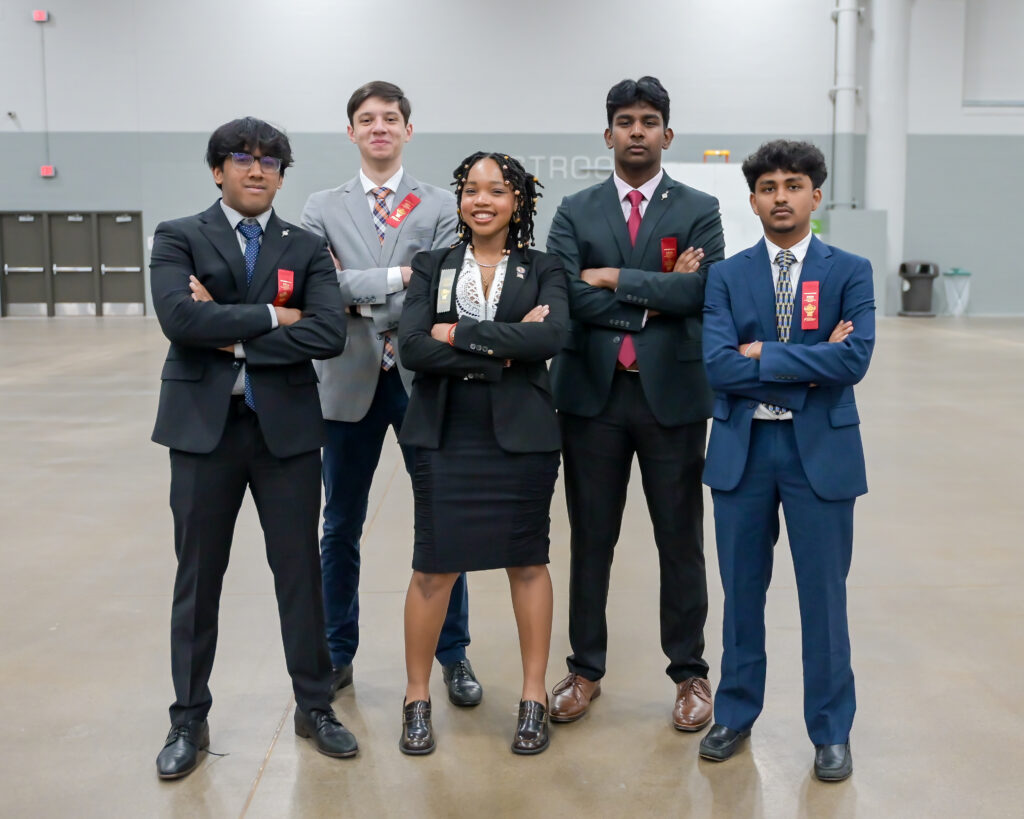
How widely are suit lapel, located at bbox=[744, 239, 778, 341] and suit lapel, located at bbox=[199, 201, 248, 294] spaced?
1.44 metres

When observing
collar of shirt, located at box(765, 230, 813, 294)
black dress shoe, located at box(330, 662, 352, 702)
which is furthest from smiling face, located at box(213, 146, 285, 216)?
black dress shoe, located at box(330, 662, 352, 702)

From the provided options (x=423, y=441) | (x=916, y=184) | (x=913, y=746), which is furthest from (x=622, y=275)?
(x=916, y=184)

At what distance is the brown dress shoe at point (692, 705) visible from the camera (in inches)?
124

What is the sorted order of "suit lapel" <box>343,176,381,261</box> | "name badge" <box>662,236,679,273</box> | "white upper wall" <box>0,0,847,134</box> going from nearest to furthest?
"name badge" <box>662,236,679,273</box> → "suit lapel" <box>343,176,381,261</box> → "white upper wall" <box>0,0,847,134</box>

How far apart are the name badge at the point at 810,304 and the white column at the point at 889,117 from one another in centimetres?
1744

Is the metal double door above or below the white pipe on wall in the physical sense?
below

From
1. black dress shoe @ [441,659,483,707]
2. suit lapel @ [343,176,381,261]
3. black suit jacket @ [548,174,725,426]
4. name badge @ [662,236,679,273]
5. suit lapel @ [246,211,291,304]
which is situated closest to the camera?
suit lapel @ [246,211,291,304]

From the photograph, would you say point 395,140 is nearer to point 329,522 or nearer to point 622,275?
point 622,275

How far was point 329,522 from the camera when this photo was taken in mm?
3494

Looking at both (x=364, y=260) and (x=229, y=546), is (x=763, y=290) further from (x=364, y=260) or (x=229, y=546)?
(x=229, y=546)

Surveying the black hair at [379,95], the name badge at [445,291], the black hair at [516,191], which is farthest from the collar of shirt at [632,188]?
the black hair at [379,95]

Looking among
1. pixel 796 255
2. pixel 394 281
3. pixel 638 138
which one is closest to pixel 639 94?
pixel 638 138

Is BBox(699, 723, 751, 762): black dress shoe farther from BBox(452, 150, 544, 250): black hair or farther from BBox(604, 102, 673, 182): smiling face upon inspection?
BBox(604, 102, 673, 182): smiling face

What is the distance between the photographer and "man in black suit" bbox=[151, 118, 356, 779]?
111 inches
